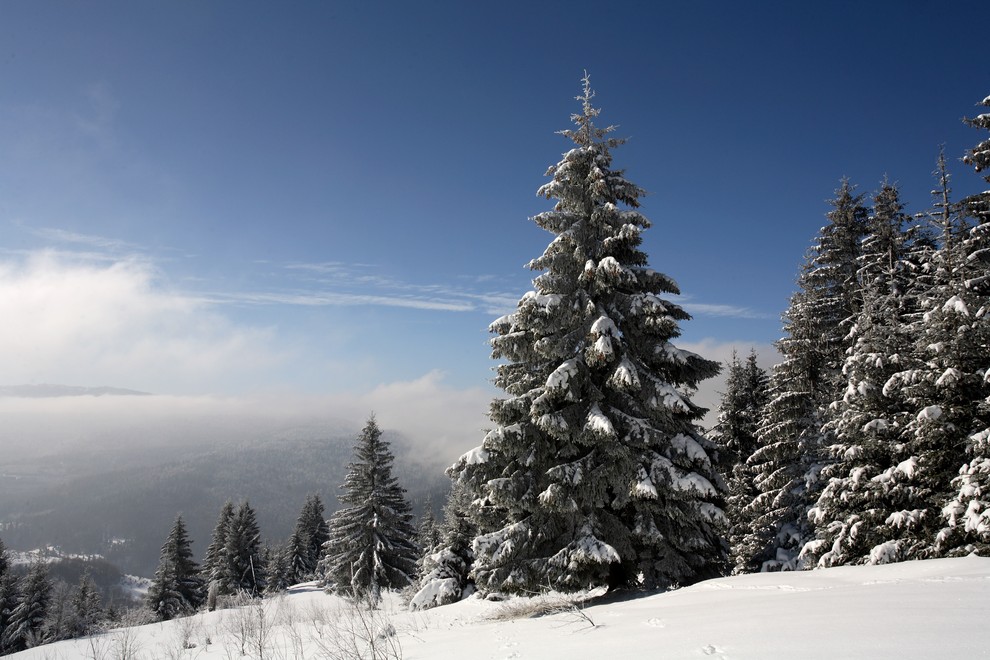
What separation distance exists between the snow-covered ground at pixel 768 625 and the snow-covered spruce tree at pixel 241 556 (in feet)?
154

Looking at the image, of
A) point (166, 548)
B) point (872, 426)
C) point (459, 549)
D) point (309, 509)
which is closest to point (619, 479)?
point (872, 426)

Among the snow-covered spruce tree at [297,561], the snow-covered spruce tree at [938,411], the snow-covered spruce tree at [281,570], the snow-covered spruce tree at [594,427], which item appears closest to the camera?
the snow-covered spruce tree at [594,427]

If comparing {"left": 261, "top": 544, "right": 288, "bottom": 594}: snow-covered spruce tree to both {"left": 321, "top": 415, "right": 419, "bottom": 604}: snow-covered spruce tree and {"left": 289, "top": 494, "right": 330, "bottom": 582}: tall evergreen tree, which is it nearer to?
{"left": 289, "top": 494, "right": 330, "bottom": 582}: tall evergreen tree

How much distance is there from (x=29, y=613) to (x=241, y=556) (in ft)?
54.1

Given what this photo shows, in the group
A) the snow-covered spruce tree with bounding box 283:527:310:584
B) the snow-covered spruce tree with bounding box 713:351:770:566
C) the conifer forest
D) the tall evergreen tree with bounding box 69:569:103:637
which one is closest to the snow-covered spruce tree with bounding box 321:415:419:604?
the conifer forest

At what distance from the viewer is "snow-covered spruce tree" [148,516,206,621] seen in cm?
4488

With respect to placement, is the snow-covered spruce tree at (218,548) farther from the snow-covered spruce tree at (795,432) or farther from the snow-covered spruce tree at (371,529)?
the snow-covered spruce tree at (795,432)

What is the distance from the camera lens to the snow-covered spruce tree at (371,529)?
1196 inches

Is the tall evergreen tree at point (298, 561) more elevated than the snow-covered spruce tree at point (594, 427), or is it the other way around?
the snow-covered spruce tree at point (594, 427)

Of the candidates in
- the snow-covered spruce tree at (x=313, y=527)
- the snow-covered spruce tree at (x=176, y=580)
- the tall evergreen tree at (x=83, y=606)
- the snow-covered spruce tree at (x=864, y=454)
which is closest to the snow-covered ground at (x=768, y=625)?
the snow-covered spruce tree at (x=864, y=454)

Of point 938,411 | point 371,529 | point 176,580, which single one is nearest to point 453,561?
point 371,529

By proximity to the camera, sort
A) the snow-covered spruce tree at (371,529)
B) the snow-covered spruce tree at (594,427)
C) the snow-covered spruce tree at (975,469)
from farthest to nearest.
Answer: the snow-covered spruce tree at (371,529), the snow-covered spruce tree at (975,469), the snow-covered spruce tree at (594,427)

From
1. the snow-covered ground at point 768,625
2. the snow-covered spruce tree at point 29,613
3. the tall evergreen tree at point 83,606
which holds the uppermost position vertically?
the snow-covered ground at point 768,625

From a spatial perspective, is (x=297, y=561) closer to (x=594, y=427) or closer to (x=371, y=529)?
(x=371, y=529)
